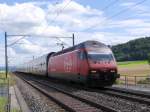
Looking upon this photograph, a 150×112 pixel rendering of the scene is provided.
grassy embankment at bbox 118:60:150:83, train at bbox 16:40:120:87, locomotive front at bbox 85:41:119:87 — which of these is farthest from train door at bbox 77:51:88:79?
grassy embankment at bbox 118:60:150:83

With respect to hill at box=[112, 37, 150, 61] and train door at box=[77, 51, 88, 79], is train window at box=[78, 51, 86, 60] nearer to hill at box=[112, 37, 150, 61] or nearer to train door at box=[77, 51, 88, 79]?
train door at box=[77, 51, 88, 79]

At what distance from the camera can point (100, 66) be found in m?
29.3

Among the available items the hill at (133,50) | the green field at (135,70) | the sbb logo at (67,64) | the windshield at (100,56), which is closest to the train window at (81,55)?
the windshield at (100,56)

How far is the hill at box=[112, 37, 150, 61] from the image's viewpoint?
101 m

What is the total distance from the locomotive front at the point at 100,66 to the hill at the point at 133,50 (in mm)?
69161

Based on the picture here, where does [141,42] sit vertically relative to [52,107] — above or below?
above

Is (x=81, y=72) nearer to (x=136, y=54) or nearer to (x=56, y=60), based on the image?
(x=56, y=60)

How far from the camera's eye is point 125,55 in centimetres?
10444

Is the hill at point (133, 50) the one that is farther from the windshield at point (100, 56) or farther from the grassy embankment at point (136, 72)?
the windshield at point (100, 56)

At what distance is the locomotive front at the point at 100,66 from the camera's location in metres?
28.8

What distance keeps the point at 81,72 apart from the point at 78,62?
1.16 metres

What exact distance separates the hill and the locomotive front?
2723 inches

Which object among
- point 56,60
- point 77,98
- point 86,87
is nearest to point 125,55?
point 56,60

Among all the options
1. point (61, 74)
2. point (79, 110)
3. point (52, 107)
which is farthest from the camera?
point (61, 74)
